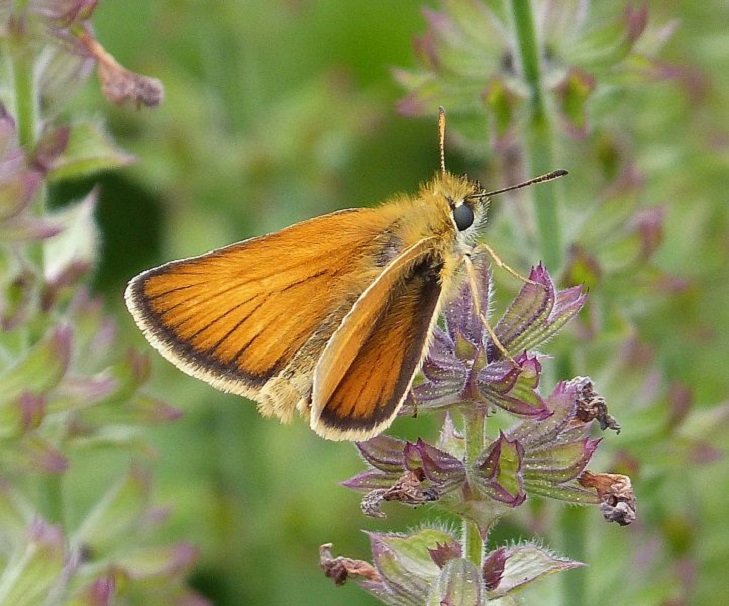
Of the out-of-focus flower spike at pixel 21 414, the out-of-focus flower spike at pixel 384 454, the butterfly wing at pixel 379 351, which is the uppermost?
the butterfly wing at pixel 379 351

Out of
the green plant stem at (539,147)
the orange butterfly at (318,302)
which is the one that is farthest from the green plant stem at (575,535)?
the orange butterfly at (318,302)

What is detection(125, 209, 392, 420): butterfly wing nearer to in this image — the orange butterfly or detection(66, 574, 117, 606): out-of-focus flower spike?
the orange butterfly

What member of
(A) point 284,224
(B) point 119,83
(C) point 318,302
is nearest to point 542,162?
(C) point 318,302

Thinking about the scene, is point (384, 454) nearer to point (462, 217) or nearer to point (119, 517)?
point (462, 217)

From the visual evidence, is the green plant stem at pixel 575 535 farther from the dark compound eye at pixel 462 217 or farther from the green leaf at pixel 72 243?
the green leaf at pixel 72 243

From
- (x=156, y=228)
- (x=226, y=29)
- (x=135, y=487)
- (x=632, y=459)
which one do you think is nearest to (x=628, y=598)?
(x=632, y=459)

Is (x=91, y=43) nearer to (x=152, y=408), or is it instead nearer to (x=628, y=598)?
(x=152, y=408)

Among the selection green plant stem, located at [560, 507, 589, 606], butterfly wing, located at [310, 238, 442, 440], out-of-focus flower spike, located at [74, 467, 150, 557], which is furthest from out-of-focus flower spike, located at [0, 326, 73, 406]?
green plant stem, located at [560, 507, 589, 606]
